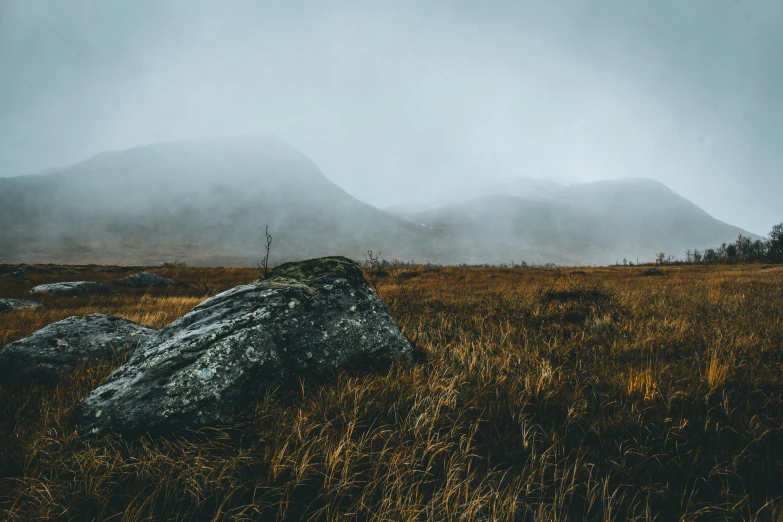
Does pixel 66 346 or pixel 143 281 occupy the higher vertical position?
pixel 66 346

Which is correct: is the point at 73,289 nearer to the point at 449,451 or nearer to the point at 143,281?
the point at 143,281

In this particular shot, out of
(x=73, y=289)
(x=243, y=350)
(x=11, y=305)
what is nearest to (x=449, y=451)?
(x=243, y=350)

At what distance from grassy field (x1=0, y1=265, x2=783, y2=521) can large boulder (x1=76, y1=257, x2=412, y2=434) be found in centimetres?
15

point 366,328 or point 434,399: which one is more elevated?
point 366,328

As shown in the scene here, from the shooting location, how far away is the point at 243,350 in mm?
2551

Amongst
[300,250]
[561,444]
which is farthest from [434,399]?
[300,250]

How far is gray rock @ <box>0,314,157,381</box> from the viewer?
3281 millimetres

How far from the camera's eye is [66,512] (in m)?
1.48

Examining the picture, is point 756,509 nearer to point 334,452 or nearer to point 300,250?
point 334,452

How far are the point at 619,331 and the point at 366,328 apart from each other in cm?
373

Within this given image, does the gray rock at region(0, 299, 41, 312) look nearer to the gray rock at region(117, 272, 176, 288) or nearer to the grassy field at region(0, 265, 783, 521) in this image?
the gray rock at region(117, 272, 176, 288)

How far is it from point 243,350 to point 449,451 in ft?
5.83

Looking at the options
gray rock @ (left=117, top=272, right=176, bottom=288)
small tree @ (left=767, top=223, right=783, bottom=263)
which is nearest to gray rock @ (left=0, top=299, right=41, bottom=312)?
gray rock @ (left=117, top=272, right=176, bottom=288)

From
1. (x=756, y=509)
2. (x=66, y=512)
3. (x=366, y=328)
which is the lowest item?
(x=756, y=509)
